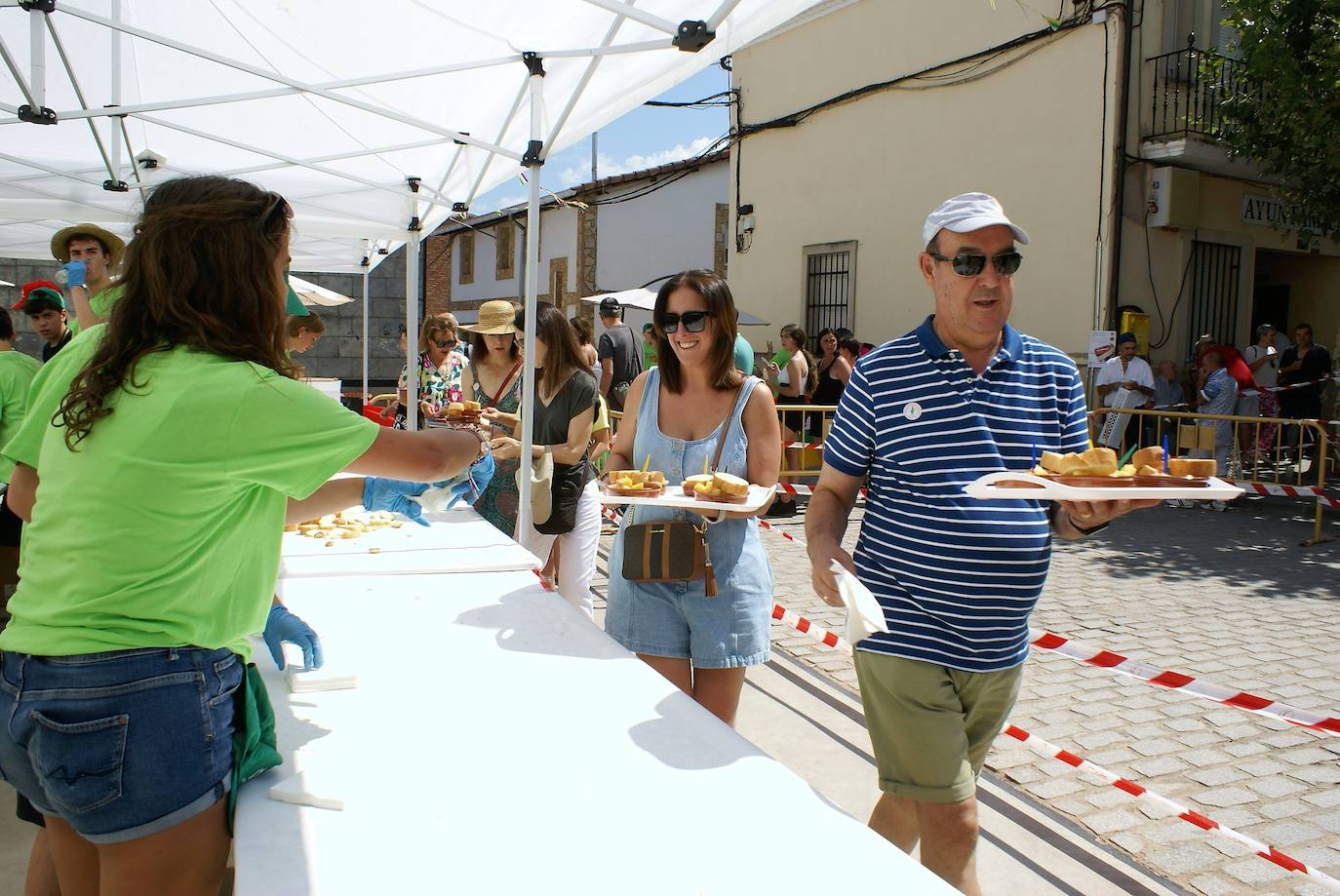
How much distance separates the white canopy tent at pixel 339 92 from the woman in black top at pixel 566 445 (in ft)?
0.96

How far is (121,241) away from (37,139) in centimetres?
219

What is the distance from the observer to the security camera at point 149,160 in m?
6.17

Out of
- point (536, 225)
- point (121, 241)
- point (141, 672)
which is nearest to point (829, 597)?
point (141, 672)

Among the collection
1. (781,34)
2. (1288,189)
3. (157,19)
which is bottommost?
(157,19)

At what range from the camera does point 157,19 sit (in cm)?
471

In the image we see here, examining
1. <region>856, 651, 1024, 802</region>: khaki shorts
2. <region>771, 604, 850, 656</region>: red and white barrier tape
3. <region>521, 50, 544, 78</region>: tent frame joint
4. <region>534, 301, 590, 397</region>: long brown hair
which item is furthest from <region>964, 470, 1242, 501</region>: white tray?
<region>521, 50, 544, 78</region>: tent frame joint

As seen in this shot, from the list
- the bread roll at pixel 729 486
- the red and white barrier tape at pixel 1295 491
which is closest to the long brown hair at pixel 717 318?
the bread roll at pixel 729 486

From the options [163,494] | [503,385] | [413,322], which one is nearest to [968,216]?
[163,494]

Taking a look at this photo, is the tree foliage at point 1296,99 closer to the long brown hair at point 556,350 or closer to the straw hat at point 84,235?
the long brown hair at point 556,350

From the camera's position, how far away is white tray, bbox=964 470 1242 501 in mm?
1852

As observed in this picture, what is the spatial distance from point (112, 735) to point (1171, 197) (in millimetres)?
12963

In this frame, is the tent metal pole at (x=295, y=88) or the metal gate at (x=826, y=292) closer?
the tent metal pole at (x=295, y=88)

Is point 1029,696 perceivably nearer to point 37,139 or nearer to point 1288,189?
point 37,139

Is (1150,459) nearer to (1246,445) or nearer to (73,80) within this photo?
(73,80)
